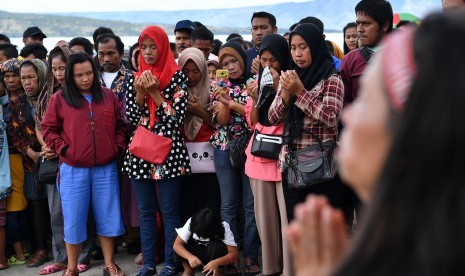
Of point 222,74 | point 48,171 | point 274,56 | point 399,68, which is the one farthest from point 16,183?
point 399,68

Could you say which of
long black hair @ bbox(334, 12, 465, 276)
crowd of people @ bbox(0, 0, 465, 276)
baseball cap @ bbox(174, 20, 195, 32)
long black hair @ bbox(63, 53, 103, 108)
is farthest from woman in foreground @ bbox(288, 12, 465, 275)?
baseball cap @ bbox(174, 20, 195, 32)

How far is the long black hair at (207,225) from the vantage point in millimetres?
5410

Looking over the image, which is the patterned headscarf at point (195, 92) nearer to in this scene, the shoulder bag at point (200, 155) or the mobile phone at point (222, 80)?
the shoulder bag at point (200, 155)

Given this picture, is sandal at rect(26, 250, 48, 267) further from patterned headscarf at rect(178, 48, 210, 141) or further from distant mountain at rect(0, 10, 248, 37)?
distant mountain at rect(0, 10, 248, 37)

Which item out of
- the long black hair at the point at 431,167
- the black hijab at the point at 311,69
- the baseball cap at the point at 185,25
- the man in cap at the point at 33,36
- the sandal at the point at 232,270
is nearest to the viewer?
the long black hair at the point at 431,167

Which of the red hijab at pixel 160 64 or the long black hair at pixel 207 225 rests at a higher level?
the red hijab at pixel 160 64

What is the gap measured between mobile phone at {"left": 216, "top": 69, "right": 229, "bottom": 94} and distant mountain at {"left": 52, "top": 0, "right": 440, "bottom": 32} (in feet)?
28.6

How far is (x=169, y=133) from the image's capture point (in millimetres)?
5434

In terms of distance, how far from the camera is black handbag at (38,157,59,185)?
233 inches

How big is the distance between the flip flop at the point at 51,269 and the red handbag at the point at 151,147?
1463 mm

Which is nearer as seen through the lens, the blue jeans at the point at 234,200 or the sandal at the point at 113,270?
the blue jeans at the point at 234,200

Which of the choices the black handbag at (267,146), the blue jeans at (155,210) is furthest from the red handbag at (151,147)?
the black handbag at (267,146)

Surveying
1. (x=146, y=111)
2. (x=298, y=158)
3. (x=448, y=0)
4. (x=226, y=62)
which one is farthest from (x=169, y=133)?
(x=448, y=0)

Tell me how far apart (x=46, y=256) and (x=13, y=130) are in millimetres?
1169
